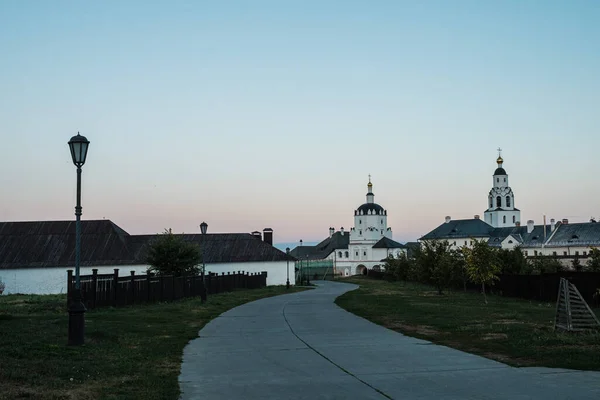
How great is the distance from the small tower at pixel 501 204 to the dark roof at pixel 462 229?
11096 millimetres

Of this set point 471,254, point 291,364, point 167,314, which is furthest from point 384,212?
point 291,364

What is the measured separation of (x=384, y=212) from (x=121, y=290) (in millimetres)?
147633

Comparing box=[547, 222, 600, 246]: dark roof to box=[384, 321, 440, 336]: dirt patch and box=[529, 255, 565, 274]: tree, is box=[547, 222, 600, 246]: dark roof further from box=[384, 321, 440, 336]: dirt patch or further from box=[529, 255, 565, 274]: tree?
box=[384, 321, 440, 336]: dirt patch

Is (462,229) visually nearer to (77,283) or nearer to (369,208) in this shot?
(369,208)

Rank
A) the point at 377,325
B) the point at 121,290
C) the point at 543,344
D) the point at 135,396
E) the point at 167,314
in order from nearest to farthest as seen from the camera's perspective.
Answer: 1. the point at 135,396
2. the point at 543,344
3. the point at 377,325
4. the point at 167,314
5. the point at 121,290

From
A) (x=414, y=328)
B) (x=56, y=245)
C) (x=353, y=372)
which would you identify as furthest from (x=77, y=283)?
(x=56, y=245)

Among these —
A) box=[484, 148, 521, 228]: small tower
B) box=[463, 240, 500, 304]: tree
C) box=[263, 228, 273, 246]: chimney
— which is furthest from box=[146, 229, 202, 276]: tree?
box=[484, 148, 521, 228]: small tower

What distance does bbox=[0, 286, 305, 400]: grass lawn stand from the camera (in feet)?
30.4

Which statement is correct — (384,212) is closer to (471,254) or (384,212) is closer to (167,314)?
(471,254)

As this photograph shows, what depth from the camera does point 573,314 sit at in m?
16.2

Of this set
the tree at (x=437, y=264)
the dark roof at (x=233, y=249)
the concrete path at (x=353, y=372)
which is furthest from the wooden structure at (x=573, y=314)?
the dark roof at (x=233, y=249)

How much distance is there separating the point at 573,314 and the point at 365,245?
150 m

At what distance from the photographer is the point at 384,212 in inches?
6826

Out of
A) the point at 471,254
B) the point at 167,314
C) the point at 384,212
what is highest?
the point at 384,212
